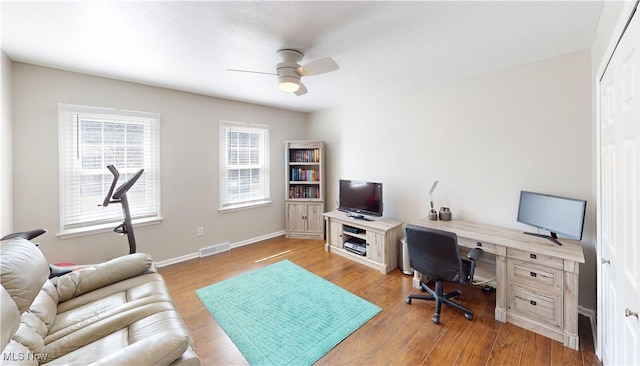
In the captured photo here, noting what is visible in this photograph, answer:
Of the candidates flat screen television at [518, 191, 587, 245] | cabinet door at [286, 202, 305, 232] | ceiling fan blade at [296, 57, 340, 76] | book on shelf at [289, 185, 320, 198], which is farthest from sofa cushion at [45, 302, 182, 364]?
book on shelf at [289, 185, 320, 198]

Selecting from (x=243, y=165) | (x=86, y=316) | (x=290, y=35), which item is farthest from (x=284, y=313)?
(x=243, y=165)

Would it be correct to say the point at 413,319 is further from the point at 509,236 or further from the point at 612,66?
the point at 612,66

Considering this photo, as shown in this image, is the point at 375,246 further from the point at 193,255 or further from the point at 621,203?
the point at 193,255

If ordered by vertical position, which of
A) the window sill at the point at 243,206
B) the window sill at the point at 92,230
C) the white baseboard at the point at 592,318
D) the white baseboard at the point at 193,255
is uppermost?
the window sill at the point at 243,206

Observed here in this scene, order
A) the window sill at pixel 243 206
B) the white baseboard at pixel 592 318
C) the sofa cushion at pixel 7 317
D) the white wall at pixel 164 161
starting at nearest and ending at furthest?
the sofa cushion at pixel 7 317
the white baseboard at pixel 592 318
the white wall at pixel 164 161
the window sill at pixel 243 206

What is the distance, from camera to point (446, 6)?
1612mm

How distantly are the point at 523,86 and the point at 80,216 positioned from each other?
5.24 metres

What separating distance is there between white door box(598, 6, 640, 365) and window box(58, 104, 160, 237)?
4.30m

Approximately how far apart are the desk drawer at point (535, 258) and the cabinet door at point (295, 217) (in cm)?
325

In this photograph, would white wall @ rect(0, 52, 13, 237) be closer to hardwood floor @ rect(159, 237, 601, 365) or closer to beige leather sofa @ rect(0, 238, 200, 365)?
beige leather sofa @ rect(0, 238, 200, 365)

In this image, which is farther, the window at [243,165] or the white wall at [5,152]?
the window at [243,165]

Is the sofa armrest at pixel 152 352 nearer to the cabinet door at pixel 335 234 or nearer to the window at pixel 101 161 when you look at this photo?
the window at pixel 101 161

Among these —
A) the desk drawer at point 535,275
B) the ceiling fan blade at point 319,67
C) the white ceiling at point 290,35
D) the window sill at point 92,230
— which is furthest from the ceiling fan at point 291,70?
the window sill at point 92,230

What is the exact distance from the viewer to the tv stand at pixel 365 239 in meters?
3.26
